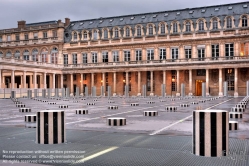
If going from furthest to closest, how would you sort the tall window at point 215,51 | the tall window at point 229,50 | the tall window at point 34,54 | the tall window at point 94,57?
the tall window at point 34,54
the tall window at point 94,57
the tall window at point 215,51
the tall window at point 229,50

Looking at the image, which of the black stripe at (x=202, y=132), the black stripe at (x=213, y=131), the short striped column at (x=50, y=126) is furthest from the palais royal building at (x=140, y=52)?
the black stripe at (x=213, y=131)

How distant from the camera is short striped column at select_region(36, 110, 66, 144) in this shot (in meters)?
7.06

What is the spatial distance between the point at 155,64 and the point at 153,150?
55991 millimetres

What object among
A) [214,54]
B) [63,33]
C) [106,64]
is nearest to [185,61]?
[214,54]

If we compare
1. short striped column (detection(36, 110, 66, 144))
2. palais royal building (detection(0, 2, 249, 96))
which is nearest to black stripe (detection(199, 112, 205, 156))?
short striped column (detection(36, 110, 66, 144))

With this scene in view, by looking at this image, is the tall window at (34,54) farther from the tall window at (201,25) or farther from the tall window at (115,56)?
the tall window at (201,25)

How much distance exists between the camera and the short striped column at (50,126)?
7062 millimetres

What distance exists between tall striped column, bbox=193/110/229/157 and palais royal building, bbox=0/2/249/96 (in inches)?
1941

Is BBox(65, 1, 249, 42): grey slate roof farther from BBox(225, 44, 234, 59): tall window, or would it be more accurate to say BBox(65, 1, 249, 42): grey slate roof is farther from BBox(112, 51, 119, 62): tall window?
BBox(112, 51, 119, 62): tall window

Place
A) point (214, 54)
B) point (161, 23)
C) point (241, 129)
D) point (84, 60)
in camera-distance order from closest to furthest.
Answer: point (241, 129) → point (214, 54) → point (161, 23) → point (84, 60)

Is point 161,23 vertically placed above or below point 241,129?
above

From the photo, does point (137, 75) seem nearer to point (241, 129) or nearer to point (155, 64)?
point (155, 64)

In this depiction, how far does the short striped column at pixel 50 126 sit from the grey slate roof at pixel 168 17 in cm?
5625

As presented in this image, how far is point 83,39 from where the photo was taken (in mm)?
70938
